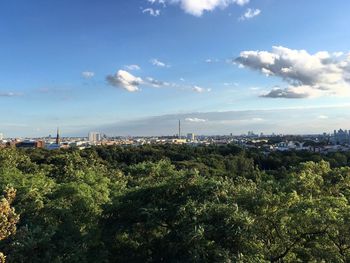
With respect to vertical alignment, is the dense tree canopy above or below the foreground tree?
below

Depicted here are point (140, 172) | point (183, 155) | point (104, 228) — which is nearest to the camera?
point (104, 228)

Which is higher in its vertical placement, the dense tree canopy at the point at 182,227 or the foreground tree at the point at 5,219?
the foreground tree at the point at 5,219

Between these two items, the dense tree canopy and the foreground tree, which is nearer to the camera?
the foreground tree

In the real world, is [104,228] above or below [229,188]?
below

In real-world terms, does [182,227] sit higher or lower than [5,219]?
lower

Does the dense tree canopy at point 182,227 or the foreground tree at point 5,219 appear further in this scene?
the dense tree canopy at point 182,227

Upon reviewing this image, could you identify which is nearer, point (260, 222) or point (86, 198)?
point (260, 222)

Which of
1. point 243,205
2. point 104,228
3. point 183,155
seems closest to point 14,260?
point 104,228

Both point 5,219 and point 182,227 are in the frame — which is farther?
point 182,227

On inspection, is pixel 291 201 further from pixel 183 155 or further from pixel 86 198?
pixel 183 155

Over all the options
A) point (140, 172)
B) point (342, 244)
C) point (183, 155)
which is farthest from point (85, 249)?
point (183, 155)

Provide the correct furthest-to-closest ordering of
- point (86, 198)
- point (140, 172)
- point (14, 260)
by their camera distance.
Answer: point (140, 172), point (86, 198), point (14, 260)
